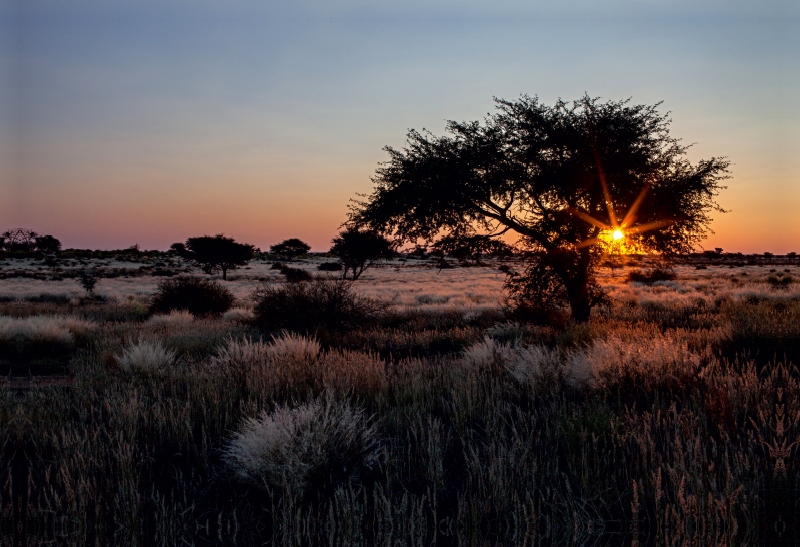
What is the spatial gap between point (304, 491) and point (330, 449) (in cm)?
47

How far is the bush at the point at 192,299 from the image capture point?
65.8ft

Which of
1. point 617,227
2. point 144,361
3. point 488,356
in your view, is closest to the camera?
point 488,356

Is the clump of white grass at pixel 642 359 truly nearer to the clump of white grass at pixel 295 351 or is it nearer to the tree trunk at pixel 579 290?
the clump of white grass at pixel 295 351

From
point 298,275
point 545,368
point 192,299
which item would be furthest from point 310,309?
point 298,275

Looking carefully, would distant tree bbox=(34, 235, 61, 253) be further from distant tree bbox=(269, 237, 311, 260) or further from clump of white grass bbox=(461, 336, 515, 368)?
clump of white grass bbox=(461, 336, 515, 368)

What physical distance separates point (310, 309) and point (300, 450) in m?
9.95

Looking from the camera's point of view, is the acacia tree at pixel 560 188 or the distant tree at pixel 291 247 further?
the distant tree at pixel 291 247

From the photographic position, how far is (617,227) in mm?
13375

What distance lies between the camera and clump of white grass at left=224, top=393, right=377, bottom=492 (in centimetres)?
379

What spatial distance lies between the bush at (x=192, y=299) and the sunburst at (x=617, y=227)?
46.1 feet

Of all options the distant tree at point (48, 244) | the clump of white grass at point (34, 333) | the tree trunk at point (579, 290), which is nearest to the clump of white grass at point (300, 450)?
the clump of white grass at point (34, 333)

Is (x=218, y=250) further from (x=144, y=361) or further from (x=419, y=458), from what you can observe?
(x=419, y=458)

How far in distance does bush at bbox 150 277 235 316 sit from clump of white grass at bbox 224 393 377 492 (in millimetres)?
16692

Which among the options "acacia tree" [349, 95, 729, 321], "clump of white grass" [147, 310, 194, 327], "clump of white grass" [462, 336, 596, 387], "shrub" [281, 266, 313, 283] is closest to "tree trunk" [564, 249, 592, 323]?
"acacia tree" [349, 95, 729, 321]
